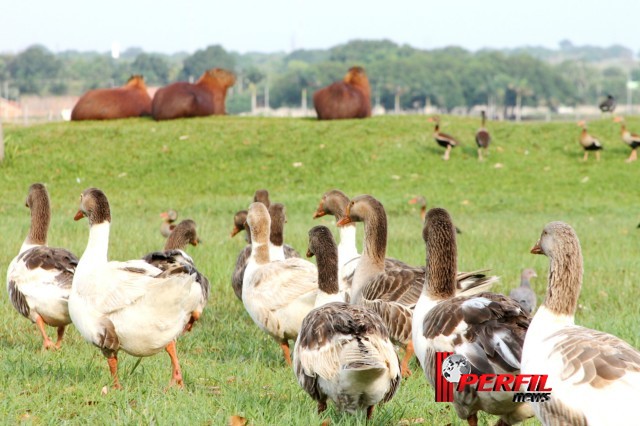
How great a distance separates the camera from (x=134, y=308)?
23.1 feet

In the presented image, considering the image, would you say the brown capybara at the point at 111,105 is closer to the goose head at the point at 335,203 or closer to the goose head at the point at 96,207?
the goose head at the point at 335,203

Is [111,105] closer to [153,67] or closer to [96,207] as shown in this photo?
[96,207]

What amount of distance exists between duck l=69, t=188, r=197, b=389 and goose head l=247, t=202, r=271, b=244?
2.30 m

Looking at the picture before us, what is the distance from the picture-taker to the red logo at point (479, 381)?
16.5ft

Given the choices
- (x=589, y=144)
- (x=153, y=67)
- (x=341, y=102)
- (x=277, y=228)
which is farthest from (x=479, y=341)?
(x=153, y=67)

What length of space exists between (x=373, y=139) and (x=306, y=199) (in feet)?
20.1

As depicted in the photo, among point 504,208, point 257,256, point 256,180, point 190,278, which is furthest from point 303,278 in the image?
point 256,180

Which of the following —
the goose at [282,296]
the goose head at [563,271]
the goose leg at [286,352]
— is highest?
the goose head at [563,271]

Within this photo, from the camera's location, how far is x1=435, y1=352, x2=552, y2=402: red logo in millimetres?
5016

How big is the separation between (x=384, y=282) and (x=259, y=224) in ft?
5.65

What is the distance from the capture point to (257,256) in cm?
955

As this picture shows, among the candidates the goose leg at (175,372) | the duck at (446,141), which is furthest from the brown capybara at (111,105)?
the goose leg at (175,372)

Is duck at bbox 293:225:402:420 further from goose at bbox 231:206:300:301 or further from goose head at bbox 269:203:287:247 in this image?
goose head at bbox 269:203:287:247

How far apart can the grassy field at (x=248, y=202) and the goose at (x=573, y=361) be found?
1.37 metres
